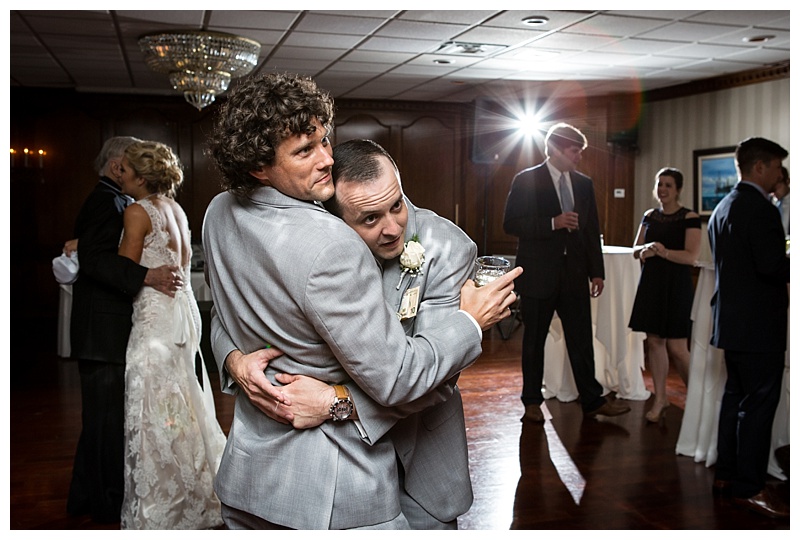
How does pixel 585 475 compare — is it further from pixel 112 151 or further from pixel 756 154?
pixel 112 151

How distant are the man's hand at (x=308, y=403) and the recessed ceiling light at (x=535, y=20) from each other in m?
4.21

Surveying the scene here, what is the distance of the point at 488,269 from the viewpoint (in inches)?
66.0

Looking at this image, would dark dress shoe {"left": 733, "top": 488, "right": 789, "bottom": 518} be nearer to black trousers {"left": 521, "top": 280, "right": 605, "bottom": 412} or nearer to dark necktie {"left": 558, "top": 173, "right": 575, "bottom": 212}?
black trousers {"left": 521, "top": 280, "right": 605, "bottom": 412}

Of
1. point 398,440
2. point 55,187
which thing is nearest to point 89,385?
point 398,440

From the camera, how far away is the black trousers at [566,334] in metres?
4.73

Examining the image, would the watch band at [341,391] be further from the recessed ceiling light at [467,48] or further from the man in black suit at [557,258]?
the recessed ceiling light at [467,48]

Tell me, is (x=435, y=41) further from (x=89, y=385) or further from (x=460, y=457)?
(x=460, y=457)

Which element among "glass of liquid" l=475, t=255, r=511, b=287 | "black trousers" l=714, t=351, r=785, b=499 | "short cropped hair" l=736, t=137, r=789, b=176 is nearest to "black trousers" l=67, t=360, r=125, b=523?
"glass of liquid" l=475, t=255, r=511, b=287

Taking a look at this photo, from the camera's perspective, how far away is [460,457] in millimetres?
1804

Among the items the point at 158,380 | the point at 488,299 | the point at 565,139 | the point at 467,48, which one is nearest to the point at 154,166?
the point at 158,380

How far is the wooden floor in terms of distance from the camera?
3273 millimetres

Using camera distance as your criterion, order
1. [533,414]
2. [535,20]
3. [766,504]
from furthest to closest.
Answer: [535,20]
[533,414]
[766,504]

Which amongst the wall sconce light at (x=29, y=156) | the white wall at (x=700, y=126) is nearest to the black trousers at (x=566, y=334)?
the white wall at (x=700, y=126)

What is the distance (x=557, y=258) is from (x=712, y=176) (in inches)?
171
